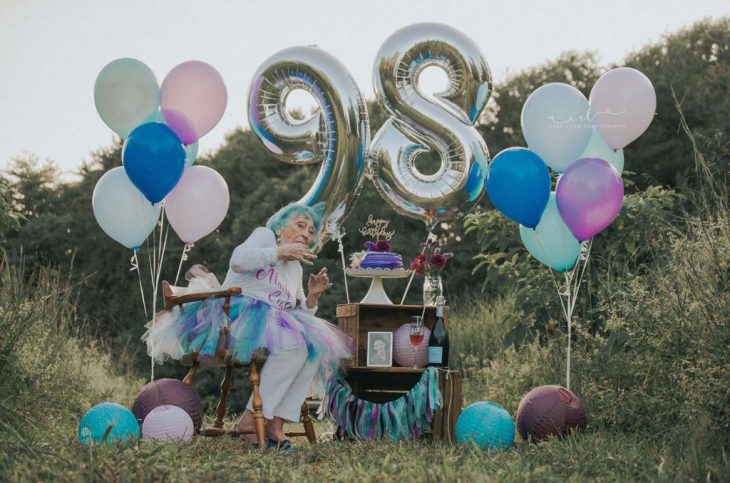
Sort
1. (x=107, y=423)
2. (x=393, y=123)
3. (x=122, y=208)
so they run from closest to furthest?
(x=107, y=423), (x=122, y=208), (x=393, y=123)

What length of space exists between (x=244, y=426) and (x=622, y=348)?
2.23 meters

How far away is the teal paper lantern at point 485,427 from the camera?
4375 millimetres

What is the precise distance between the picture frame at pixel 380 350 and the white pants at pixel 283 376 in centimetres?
41

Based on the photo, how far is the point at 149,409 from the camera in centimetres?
444

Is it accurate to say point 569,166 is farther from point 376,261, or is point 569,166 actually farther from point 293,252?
point 293,252

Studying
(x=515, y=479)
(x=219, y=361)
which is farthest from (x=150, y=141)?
→ (x=515, y=479)

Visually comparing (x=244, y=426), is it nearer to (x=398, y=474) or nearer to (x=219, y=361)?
(x=219, y=361)

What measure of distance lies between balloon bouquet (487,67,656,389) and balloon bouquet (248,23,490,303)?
356 millimetres

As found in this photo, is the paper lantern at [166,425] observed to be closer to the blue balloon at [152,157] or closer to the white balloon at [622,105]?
the blue balloon at [152,157]

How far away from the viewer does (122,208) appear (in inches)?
194

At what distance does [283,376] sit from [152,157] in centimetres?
134

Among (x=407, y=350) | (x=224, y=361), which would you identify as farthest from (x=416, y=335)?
(x=224, y=361)

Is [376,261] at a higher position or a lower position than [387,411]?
higher

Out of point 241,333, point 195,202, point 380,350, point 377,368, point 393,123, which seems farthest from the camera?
point 393,123
